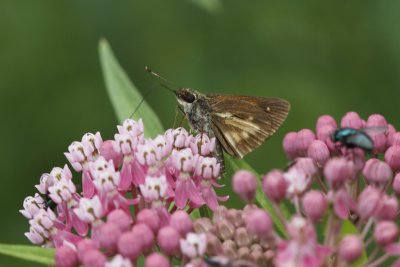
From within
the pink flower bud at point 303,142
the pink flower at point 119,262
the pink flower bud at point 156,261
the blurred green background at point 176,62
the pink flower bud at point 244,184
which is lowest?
the pink flower at point 119,262

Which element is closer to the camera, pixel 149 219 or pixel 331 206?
pixel 331 206

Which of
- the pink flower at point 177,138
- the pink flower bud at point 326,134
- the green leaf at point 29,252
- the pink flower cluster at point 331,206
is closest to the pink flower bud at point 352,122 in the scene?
the pink flower bud at point 326,134

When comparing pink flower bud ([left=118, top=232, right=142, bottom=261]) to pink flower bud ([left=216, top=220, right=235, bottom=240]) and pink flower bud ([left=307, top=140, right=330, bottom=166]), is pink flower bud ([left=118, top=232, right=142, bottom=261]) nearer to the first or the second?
pink flower bud ([left=216, top=220, right=235, bottom=240])

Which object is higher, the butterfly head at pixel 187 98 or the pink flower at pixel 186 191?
the butterfly head at pixel 187 98

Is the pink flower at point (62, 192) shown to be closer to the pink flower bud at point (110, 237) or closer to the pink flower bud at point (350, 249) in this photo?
the pink flower bud at point (110, 237)

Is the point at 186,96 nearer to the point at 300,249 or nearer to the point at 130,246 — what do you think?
the point at 130,246

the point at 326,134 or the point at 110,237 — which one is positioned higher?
the point at 326,134

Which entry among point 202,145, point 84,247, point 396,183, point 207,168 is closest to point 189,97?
point 202,145
